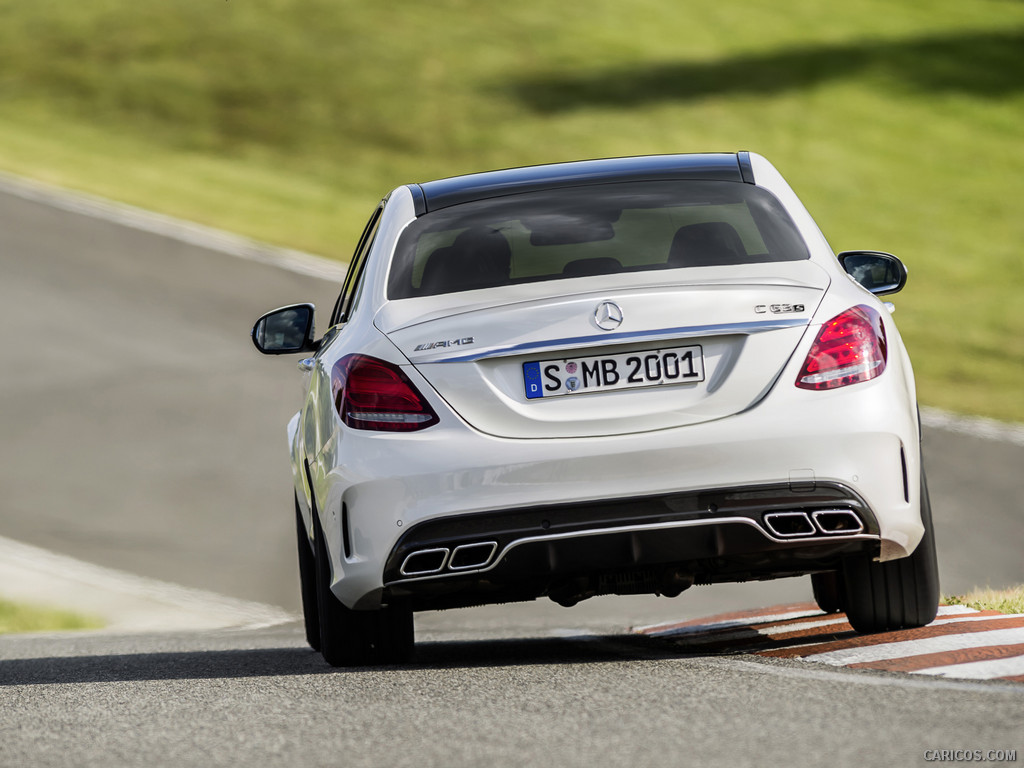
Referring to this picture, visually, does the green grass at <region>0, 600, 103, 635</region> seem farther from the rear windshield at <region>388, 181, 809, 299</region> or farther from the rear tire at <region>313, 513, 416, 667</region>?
the rear windshield at <region>388, 181, 809, 299</region>

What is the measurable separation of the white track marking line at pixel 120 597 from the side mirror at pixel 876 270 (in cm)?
602

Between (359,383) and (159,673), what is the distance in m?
1.88

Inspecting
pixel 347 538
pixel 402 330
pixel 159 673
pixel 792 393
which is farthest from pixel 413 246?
pixel 159 673

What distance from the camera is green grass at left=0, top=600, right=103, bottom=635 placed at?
11.6m

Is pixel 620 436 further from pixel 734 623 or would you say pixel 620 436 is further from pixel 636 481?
pixel 734 623

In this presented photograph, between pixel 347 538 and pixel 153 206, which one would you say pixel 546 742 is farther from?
pixel 153 206

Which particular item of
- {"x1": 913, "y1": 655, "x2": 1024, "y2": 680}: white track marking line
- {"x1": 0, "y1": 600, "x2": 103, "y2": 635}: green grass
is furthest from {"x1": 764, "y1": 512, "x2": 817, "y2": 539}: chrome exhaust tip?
{"x1": 0, "y1": 600, "x2": 103, "y2": 635}: green grass

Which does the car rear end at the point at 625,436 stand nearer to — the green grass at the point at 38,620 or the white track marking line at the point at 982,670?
the white track marking line at the point at 982,670

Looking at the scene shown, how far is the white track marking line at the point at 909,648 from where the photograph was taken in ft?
→ 18.4

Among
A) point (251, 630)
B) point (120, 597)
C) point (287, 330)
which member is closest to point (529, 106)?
point (120, 597)

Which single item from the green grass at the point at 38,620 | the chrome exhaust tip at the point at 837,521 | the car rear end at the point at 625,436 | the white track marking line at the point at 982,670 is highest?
the car rear end at the point at 625,436

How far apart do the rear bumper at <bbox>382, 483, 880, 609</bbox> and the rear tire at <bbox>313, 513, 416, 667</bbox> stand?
0.59m

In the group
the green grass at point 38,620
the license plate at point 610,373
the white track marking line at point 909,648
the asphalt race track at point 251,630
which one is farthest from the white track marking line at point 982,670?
the green grass at point 38,620

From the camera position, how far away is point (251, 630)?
10758mm
